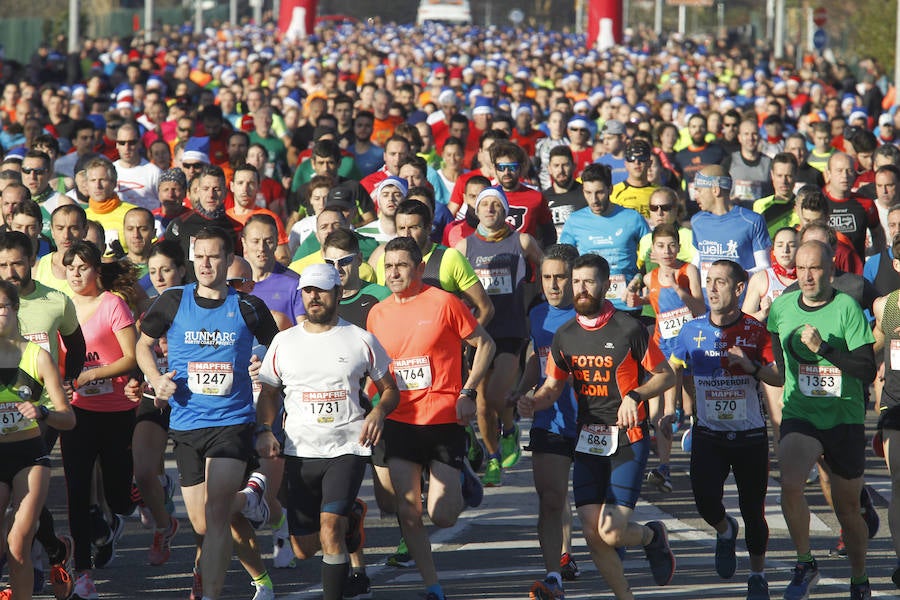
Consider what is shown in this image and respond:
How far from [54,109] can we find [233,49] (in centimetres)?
2866

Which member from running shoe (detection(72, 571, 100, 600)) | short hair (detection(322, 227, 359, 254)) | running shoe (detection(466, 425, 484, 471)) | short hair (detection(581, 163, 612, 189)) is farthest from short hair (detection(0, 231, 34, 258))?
short hair (detection(581, 163, 612, 189))

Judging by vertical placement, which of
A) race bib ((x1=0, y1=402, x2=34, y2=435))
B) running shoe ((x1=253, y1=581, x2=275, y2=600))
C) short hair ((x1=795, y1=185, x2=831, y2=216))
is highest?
short hair ((x1=795, y1=185, x2=831, y2=216))

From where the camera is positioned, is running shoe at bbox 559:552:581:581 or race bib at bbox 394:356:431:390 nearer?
race bib at bbox 394:356:431:390

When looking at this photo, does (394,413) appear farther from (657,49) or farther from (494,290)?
(657,49)

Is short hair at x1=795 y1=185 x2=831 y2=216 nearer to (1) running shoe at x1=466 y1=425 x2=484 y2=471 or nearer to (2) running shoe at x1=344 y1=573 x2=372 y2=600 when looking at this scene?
(1) running shoe at x1=466 y1=425 x2=484 y2=471

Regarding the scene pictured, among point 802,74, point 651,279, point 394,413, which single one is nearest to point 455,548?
point 394,413

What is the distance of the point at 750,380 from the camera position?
341 inches

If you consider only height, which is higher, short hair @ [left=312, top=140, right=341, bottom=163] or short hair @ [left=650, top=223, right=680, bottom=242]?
short hair @ [left=312, top=140, right=341, bottom=163]

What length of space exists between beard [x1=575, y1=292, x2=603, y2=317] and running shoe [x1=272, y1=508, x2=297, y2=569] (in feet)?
7.13

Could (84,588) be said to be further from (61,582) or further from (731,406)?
(731,406)

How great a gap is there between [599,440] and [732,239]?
4.16 metres

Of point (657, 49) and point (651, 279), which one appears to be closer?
point (651, 279)

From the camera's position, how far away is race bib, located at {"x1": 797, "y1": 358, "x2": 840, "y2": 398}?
8578 millimetres

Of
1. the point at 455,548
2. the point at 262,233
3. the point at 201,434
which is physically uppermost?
the point at 262,233
